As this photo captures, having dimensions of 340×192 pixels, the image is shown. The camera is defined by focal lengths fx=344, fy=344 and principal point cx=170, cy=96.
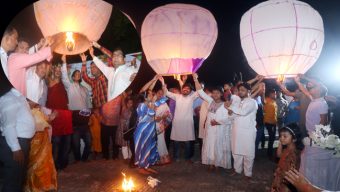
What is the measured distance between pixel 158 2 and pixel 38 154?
943cm

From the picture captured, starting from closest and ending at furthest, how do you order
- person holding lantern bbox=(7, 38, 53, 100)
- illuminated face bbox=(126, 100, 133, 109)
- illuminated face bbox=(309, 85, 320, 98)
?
person holding lantern bbox=(7, 38, 53, 100), illuminated face bbox=(309, 85, 320, 98), illuminated face bbox=(126, 100, 133, 109)

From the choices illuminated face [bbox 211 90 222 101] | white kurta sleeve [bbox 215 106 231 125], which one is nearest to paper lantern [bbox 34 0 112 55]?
illuminated face [bbox 211 90 222 101]

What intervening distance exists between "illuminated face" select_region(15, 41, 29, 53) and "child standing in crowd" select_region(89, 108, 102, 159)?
5054mm

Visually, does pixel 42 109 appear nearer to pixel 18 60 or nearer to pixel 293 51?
pixel 18 60

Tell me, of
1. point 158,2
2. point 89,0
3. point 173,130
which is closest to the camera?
point 89,0

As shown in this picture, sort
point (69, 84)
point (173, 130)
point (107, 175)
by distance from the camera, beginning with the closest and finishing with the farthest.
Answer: point (69, 84) < point (107, 175) < point (173, 130)

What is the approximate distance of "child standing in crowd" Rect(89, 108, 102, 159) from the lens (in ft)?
28.8

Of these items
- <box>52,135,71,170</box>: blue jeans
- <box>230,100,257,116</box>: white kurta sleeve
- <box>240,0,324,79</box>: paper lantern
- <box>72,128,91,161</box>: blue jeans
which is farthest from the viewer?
<box>72,128,91,161</box>: blue jeans

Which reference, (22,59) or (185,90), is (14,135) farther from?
(185,90)

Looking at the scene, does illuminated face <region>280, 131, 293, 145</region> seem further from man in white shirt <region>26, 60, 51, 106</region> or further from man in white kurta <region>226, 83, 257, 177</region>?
man in white shirt <region>26, 60, 51, 106</region>

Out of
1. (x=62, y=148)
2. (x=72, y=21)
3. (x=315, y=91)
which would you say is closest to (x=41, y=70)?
(x=72, y=21)

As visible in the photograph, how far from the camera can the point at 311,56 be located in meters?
6.02

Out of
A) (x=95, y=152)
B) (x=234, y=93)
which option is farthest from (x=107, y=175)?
(x=234, y=93)

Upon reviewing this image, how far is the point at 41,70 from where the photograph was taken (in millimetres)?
4039
